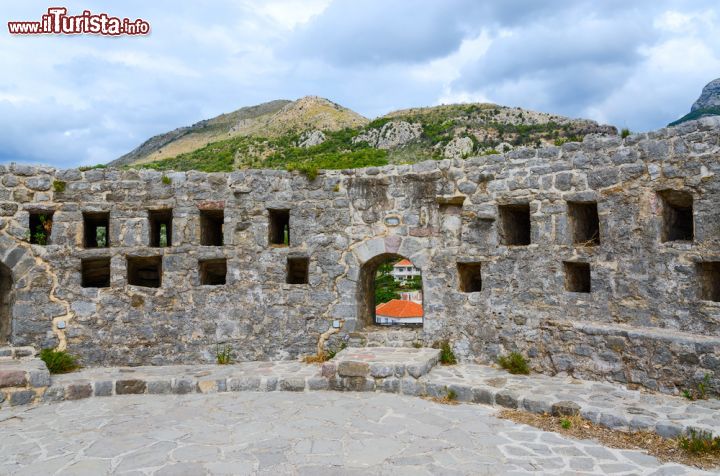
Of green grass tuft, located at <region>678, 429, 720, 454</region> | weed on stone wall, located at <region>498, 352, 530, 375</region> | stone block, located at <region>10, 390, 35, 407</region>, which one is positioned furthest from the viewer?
weed on stone wall, located at <region>498, 352, 530, 375</region>

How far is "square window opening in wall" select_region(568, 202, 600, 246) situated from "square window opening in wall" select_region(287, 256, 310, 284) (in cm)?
434

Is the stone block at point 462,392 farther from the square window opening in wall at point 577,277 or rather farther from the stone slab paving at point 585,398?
the square window opening in wall at point 577,277

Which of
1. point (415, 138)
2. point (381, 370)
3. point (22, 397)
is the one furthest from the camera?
point (415, 138)

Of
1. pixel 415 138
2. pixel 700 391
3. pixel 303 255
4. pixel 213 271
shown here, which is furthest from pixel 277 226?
pixel 415 138

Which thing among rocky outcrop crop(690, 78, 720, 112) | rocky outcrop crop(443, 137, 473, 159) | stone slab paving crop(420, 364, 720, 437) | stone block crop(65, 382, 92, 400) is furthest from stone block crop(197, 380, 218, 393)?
rocky outcrop crop(690, 78, 720, 112)

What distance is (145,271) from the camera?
33.3 feet

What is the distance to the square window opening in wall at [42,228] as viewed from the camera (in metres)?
9.11

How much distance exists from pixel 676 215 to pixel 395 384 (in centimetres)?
438

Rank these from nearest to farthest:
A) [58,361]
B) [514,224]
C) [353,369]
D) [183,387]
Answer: [353,369] < [183,387] < [58,361] < [514,224]

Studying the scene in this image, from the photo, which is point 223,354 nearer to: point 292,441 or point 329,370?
point 329,370

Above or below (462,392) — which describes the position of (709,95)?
above

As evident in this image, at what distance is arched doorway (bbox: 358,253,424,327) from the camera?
9586 mm

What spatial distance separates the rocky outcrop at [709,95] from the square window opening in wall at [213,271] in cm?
4284

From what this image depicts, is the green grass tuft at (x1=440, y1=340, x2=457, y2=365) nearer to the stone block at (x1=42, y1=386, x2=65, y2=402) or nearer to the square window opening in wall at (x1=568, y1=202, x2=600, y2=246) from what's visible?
the square window opening in wall at (x1=568, y1=202, x2=600, y2=246)
